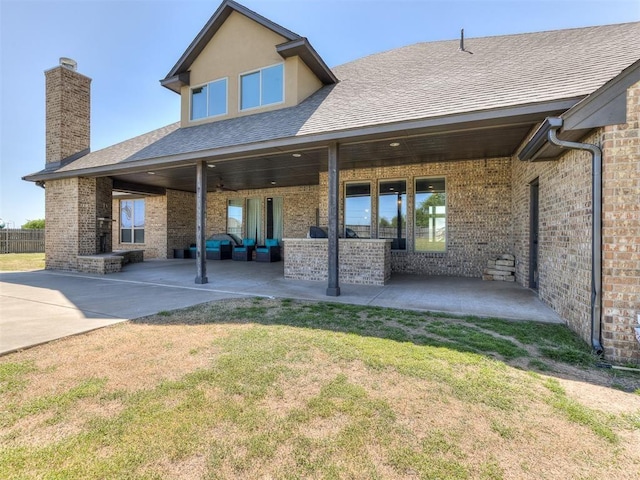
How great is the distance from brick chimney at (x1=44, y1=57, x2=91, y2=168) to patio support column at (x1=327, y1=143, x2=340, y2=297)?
404 inches

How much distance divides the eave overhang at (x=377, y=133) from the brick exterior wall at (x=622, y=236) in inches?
56.7

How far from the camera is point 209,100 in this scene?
32.9 feet

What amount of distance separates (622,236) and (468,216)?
5767mm

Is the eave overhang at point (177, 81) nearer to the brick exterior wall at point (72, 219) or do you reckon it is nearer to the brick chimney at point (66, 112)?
the brick chimney at point (66, 112)

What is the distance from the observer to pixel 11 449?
6.35 feet

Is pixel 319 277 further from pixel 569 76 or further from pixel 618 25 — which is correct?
pixel 618 25

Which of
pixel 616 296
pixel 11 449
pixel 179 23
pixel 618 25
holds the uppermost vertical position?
pixel 179 23

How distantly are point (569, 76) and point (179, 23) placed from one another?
37.7ft

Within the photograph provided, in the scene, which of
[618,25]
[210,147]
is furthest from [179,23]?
[618,25]

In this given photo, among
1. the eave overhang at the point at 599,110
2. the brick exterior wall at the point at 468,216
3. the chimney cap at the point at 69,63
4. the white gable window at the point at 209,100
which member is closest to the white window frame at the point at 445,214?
the brick exterior wall at the point at 468,216

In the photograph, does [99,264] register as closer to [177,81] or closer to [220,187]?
[220,187]

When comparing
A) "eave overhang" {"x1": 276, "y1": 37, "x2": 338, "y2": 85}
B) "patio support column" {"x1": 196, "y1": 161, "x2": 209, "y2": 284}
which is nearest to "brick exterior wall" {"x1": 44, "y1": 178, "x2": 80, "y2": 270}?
"patio support column" {"x1": 196, "y1": 161, "x2": 209, "y2": 284}

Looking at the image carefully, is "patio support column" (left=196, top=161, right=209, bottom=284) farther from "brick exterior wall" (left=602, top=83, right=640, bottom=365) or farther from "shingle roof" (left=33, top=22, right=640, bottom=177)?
"brick exterior wall" (left=602, top=83, right=640, bottom=365)

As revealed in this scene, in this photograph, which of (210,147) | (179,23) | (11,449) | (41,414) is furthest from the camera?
(179,23)
